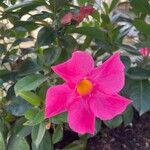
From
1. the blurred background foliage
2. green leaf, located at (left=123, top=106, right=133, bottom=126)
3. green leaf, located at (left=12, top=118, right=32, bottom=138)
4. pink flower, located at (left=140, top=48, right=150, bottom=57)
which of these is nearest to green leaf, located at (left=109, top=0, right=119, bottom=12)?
the blurred background foliage

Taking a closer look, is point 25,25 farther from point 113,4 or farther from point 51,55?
point 113,4

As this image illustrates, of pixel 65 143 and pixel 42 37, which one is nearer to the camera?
pixel 42 37

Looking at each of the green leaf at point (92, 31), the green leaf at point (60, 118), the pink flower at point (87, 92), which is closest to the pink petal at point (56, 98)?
the pink flower at point (87, 92)

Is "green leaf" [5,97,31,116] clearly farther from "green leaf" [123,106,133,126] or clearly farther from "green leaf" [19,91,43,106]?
"green leaf" [123,106,133,126]

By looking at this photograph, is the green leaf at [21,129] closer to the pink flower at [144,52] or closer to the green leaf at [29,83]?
the green leaf at [29,83]

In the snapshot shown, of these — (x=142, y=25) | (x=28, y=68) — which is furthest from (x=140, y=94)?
(x=28, y=68)

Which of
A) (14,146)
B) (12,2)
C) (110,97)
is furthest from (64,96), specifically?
(12,2)

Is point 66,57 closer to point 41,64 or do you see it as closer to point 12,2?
point 41,64
